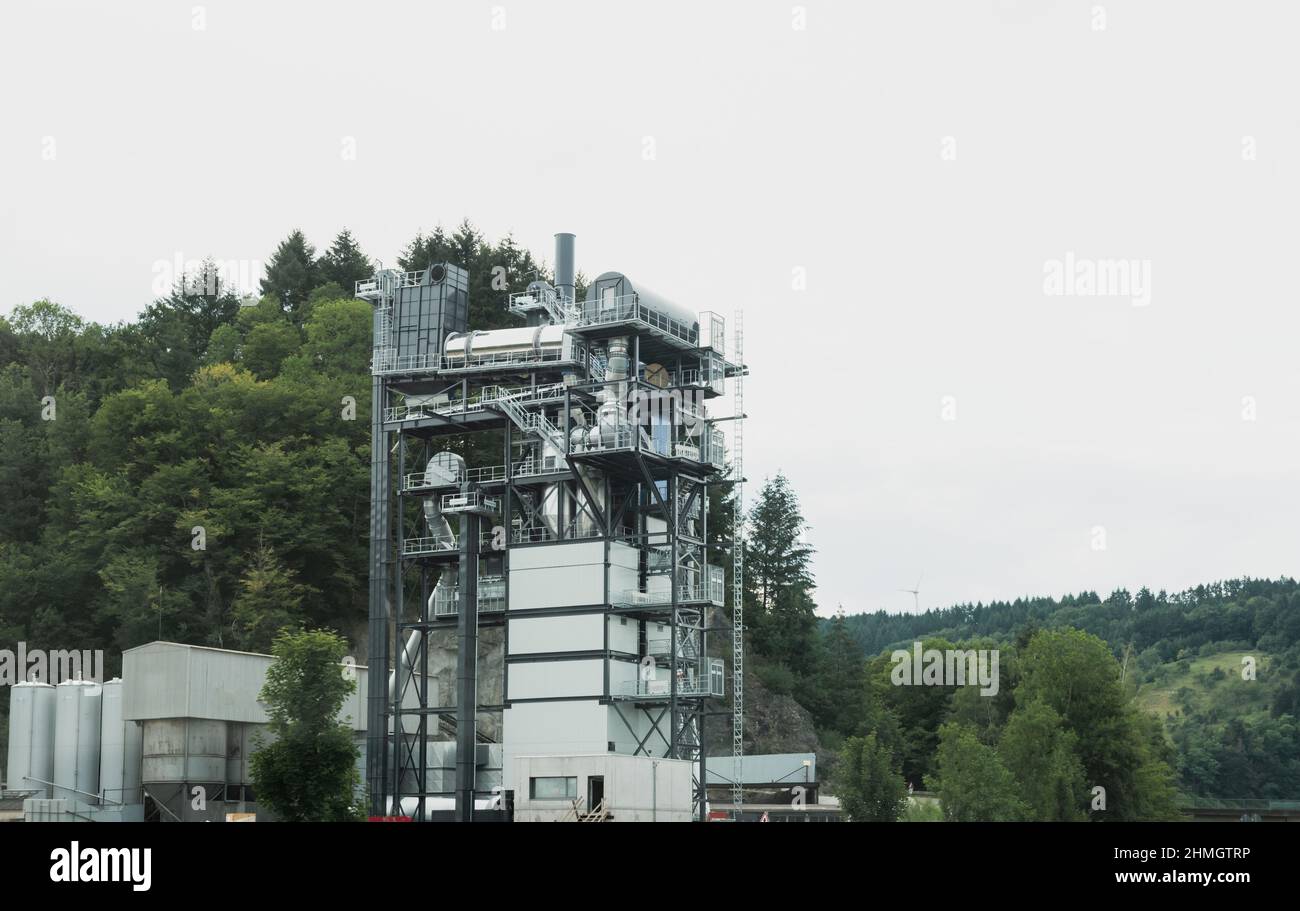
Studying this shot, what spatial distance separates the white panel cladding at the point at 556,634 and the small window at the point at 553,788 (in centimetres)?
787

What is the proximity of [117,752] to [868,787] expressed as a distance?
115ft

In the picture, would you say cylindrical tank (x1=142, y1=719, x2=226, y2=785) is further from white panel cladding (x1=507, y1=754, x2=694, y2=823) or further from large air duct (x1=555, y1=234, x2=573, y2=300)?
large air duct (x1=555, y1=234, x2=573, y2=300)

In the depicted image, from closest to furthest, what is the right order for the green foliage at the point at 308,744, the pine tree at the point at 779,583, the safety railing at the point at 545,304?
1. the green foliage at the point at 308,744
2. the safety railing at the point at 545,304
3. the pine tree at the point at 779,583

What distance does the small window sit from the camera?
69562 mm

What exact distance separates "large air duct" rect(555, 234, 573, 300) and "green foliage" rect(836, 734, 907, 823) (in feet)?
94.8

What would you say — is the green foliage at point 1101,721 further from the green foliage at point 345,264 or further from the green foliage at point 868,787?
the green foliage at point 345,264

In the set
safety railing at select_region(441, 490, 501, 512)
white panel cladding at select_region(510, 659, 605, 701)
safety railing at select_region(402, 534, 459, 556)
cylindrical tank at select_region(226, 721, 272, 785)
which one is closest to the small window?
white panel cladding at select_region(510, 659, 605, 701)

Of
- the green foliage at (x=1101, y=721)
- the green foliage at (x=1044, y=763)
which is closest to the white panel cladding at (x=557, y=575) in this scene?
the green foliage at (x=1044, y=763)

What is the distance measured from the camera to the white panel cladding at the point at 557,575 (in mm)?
77250
